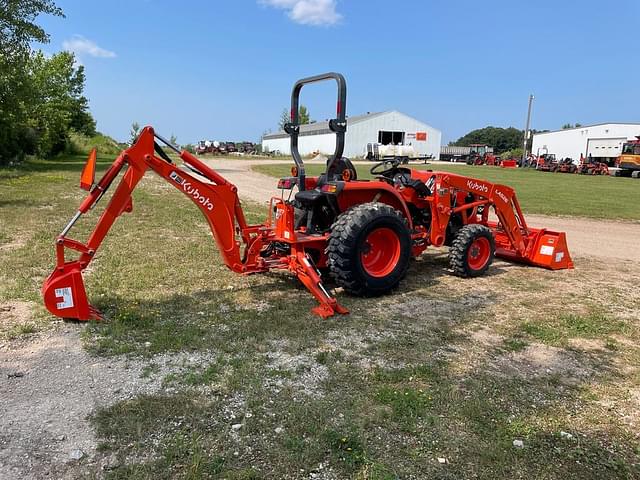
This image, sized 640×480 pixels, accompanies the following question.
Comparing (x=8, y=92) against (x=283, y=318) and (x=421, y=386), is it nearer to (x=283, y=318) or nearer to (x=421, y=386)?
(x=283, y=318)

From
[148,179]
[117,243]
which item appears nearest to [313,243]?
[117,243]

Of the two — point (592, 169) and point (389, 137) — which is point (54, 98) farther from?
point (592, 169)

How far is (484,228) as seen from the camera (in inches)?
283

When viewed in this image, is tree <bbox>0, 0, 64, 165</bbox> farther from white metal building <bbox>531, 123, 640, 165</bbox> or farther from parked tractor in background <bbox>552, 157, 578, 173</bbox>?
white metal building <bbox>531, 123, 640, 165</bbox>

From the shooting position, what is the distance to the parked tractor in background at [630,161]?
1480 inches

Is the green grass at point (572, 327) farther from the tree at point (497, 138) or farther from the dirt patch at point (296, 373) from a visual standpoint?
the tree at point (497, 138)

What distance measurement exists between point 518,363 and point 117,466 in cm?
327

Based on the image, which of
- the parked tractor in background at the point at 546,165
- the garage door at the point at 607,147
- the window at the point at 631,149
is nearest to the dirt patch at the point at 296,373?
the window at the point at 631,149

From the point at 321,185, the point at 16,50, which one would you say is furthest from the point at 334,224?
the point at 16,50

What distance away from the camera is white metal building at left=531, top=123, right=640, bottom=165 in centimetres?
4866

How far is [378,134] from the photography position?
60.3 meters

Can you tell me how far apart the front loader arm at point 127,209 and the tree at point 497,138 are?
123469 mm

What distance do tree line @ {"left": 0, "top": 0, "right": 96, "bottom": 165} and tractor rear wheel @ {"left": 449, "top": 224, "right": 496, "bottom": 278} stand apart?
22.5m

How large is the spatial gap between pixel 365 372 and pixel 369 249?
7.59 feet
